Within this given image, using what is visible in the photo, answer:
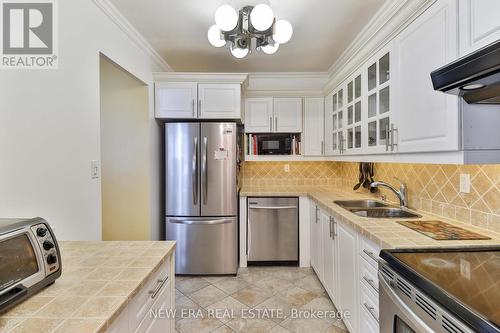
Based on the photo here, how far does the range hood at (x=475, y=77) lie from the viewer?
0.82m

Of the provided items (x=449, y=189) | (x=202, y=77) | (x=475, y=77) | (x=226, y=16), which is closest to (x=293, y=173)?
(x=202, y=77)

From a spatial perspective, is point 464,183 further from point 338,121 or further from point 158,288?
point 158,288

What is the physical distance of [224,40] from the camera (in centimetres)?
188

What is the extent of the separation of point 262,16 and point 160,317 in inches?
70.3

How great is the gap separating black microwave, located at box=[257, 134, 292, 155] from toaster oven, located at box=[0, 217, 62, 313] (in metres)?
2.61

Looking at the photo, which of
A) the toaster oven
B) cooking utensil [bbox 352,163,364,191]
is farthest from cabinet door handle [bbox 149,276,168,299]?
cooking utensil [bbox 352,163,364,191]

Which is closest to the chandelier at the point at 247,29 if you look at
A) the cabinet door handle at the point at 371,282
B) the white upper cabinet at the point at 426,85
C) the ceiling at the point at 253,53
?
the ceiling at the point at 253,53

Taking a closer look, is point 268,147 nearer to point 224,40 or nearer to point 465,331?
point 224,40

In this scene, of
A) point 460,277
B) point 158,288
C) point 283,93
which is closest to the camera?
point 460,277

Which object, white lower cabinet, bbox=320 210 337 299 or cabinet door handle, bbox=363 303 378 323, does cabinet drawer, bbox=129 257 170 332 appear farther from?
white lower cabinet, bbox=320 210 337 299

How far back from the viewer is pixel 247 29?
1.85 meters

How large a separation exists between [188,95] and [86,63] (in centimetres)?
122

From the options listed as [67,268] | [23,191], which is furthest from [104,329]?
[23,191]

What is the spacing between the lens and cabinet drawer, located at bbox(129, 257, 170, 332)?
94 cm
